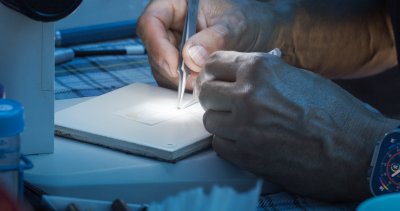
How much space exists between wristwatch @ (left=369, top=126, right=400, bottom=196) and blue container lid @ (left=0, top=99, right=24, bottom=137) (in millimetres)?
415

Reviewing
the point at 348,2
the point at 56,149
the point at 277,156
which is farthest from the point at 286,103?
the point at 348,2

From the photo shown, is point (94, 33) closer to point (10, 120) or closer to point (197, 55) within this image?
point (197, 55)

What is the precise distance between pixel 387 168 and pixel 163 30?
16.4 inches

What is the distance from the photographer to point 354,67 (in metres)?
1.32

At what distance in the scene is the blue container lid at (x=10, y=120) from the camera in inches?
20.5

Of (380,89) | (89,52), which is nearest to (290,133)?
(380,89)

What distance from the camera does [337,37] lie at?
1271 millimetres

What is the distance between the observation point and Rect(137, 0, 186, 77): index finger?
0.98 metres

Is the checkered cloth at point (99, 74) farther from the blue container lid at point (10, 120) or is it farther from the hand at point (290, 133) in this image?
the blue container lid at point (10, 120)

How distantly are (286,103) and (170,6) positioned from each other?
0.36 metres

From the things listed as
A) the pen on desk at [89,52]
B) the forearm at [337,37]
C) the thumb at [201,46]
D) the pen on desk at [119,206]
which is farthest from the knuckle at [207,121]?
the pen on desk at [89,52]

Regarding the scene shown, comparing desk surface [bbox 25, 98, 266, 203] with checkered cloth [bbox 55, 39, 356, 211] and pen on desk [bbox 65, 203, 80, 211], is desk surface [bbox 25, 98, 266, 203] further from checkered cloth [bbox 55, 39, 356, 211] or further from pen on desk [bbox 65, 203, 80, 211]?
checkered cloth [bbox 55, 39, 356, 211]

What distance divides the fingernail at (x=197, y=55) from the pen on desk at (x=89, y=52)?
1.36ft

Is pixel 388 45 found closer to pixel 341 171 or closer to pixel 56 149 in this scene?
pixel 341 171
